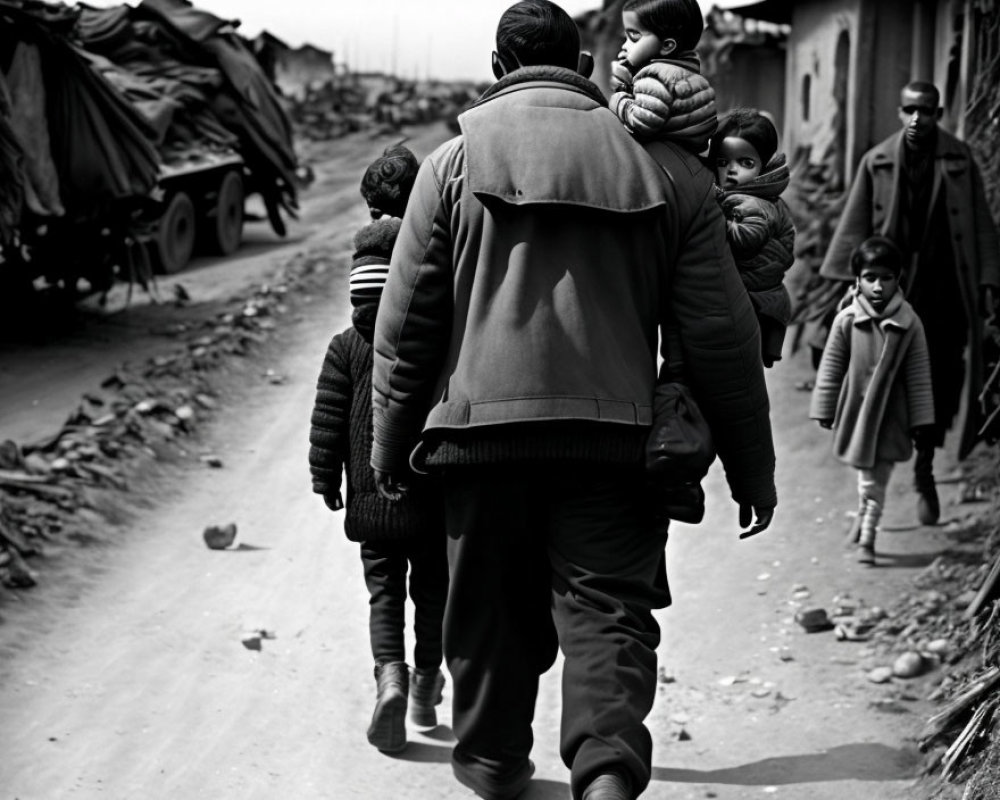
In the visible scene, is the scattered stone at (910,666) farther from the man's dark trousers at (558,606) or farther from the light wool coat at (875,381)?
the man's dark trousers at (558,606)

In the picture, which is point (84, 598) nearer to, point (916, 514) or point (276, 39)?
point (916, 514)

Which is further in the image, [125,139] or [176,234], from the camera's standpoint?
[176,234]

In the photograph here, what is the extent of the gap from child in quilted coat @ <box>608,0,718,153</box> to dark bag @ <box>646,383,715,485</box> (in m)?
0.59

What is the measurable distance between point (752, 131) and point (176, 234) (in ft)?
39.1

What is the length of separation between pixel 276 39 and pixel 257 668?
54.5ft

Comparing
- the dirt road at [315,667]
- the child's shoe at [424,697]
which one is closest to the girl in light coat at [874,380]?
the dirt road at [315,667]

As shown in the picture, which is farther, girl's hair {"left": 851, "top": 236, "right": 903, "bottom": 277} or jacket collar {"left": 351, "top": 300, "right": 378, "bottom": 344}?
girl's hair {"left": 851, "top": 236, "right": 903, "bottom": 277}

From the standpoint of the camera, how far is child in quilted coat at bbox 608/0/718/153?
3242mm

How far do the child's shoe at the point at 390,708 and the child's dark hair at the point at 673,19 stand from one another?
205 cm

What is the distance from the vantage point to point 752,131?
3777 mm

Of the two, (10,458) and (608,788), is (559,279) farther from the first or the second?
Result: (10,458)

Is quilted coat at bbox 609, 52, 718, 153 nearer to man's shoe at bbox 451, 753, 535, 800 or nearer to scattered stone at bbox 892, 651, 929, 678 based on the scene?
man's shoe at bbox 451, 753, 535, 800

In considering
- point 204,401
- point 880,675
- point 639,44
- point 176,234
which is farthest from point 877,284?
point 176,234

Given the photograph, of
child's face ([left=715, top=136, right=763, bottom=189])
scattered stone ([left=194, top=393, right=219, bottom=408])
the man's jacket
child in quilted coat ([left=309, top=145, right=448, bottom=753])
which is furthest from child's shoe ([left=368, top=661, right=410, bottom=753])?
scattered stone ([left=194, top=393, right=219, bottom=408])
